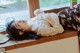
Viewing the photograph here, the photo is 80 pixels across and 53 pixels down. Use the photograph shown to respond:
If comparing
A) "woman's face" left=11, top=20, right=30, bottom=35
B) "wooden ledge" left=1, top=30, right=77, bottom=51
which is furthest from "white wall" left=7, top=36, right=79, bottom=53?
"woman's face" left=11, top=20, right=30, bottom=35

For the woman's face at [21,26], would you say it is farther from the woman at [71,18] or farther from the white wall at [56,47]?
the woman at [71,18]

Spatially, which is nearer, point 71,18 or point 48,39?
point 48,39

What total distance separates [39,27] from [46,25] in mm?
66

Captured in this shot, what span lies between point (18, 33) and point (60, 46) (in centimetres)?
37

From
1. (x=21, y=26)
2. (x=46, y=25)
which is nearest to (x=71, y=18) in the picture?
(x=46, y=25)

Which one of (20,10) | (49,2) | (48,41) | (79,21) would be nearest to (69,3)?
(49,2)

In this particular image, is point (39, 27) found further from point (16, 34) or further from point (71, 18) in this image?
point (71, 18)

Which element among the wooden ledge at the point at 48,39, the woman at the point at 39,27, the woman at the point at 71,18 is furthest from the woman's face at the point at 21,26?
the woman at the point at 71,18

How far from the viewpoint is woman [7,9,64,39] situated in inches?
51.6

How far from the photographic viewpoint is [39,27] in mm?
1340

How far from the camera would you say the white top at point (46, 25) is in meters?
1.32

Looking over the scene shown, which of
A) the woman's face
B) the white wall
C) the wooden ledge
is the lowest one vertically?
the white wall

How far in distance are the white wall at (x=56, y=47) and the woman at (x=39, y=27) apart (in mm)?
89

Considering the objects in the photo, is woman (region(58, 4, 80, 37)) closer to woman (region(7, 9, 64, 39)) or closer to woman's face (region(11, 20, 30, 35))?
woman (region(7, 9, 64, 39))
